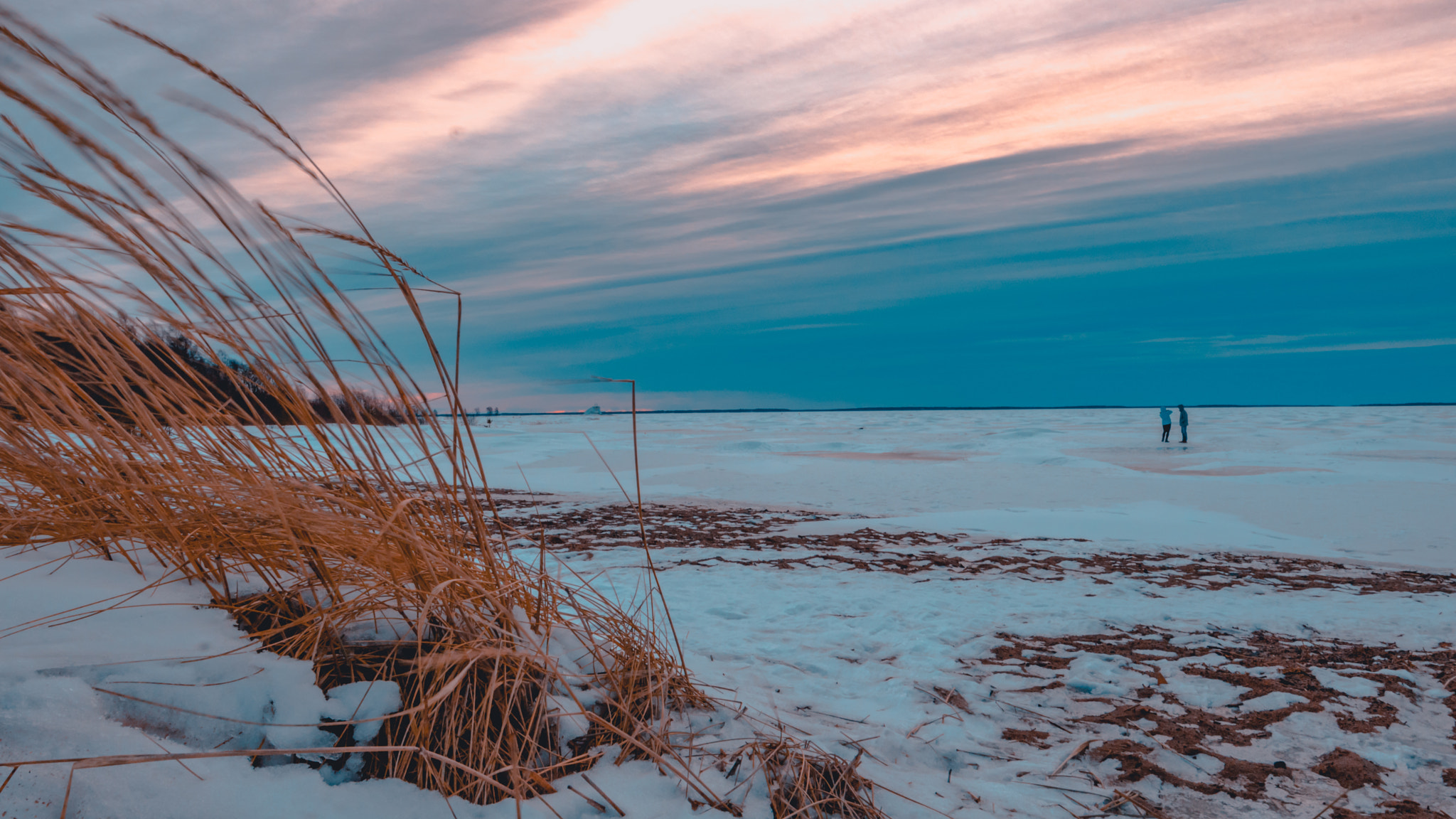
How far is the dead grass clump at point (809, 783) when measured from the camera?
1.36 m

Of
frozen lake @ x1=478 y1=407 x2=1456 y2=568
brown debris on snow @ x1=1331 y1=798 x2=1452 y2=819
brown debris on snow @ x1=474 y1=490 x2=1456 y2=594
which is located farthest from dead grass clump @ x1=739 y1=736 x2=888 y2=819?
frozen lake @ x1=478 y1=407 x2=1456 y2=568

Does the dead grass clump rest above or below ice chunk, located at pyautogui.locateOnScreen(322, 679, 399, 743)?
below

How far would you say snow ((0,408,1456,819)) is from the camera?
1019mm

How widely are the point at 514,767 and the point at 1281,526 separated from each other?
8533 mm

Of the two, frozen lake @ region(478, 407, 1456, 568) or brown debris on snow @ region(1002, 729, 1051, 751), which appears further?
frozen lake @ region(478, 407, 1456, 568)

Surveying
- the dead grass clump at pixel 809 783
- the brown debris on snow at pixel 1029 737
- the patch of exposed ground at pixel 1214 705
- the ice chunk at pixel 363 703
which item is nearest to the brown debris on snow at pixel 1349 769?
the patch of exposed ground at pixel 1214 705

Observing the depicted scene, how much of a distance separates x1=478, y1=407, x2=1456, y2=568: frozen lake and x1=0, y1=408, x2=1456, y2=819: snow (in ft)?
0.38

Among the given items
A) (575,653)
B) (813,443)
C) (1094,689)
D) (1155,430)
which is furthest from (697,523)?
(1155,430)

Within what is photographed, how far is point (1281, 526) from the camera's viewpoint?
24.1 feet

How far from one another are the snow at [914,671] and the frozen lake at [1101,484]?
0.38 feet

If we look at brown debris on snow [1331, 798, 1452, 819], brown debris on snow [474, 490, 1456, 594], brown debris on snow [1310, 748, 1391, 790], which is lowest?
brown debris on snow [474, 490, 1456, 594]

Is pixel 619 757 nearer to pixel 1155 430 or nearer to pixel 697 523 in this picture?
pixel 697 523

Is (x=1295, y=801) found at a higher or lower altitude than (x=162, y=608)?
lower

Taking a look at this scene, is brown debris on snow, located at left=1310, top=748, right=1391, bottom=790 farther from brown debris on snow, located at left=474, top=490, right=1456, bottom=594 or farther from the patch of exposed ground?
brown debris on snow, located at left=474, top=490, right=1456, bottom=594
